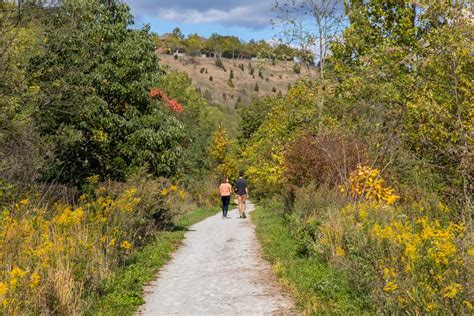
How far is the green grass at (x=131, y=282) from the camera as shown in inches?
282

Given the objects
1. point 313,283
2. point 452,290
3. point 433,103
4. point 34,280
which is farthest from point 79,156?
point 452,290

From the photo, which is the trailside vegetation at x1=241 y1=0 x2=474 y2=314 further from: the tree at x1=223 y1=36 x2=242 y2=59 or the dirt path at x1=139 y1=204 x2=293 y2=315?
the tree at x1=223 y1=36 x2=242 y2=59

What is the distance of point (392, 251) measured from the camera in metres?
6.67

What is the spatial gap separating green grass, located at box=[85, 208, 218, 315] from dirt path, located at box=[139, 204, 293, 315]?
0.62ft

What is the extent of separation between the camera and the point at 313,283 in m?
8.27

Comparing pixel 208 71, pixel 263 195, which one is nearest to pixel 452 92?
pixel 263 195

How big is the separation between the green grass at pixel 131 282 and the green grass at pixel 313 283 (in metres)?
2.45

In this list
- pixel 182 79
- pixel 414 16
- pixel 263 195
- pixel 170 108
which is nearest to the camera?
pixel 414 16

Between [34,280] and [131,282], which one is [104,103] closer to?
[131,282]

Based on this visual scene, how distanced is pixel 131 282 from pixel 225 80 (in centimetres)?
14399

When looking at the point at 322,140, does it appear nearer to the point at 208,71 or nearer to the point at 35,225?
the point at 35,225

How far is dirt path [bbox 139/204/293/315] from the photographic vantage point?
733cm

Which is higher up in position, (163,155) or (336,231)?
(163,155)

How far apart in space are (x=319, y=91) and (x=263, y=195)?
888 inches
